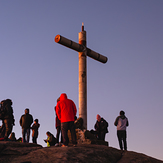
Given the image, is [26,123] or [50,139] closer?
[26,123]

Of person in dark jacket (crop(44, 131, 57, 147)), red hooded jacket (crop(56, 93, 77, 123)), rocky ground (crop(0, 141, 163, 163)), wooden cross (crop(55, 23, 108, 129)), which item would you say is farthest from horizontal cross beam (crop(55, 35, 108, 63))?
rocky ground (crop(0, 141, 163, 163))

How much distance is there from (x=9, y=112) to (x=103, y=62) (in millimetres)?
10055

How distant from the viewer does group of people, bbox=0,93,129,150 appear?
9.20 meters

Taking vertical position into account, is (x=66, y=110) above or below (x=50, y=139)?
above

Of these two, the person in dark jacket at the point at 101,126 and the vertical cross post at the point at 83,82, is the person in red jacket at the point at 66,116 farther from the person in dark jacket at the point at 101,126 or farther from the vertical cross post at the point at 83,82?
the vertical cross post at the point at 83,82

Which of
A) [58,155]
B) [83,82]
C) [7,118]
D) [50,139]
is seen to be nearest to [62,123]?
[58,155]

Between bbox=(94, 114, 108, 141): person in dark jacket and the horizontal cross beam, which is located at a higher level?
the horizontal cross beam

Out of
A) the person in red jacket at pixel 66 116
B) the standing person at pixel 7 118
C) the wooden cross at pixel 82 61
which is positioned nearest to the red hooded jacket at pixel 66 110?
the person in red jacket at pixel 66 116

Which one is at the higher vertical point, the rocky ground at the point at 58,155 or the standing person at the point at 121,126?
the standing person at the point at 121,126

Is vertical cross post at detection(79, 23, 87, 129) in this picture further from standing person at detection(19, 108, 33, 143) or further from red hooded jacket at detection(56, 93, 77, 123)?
red hooded jacket at detection(56, 93, 77, 123)

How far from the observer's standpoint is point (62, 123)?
9.23 metres

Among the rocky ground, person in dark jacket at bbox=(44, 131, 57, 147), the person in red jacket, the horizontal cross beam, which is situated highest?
the horizontal cross beam

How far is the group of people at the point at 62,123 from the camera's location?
30.2 feet

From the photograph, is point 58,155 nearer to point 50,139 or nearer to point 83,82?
point 50,139
